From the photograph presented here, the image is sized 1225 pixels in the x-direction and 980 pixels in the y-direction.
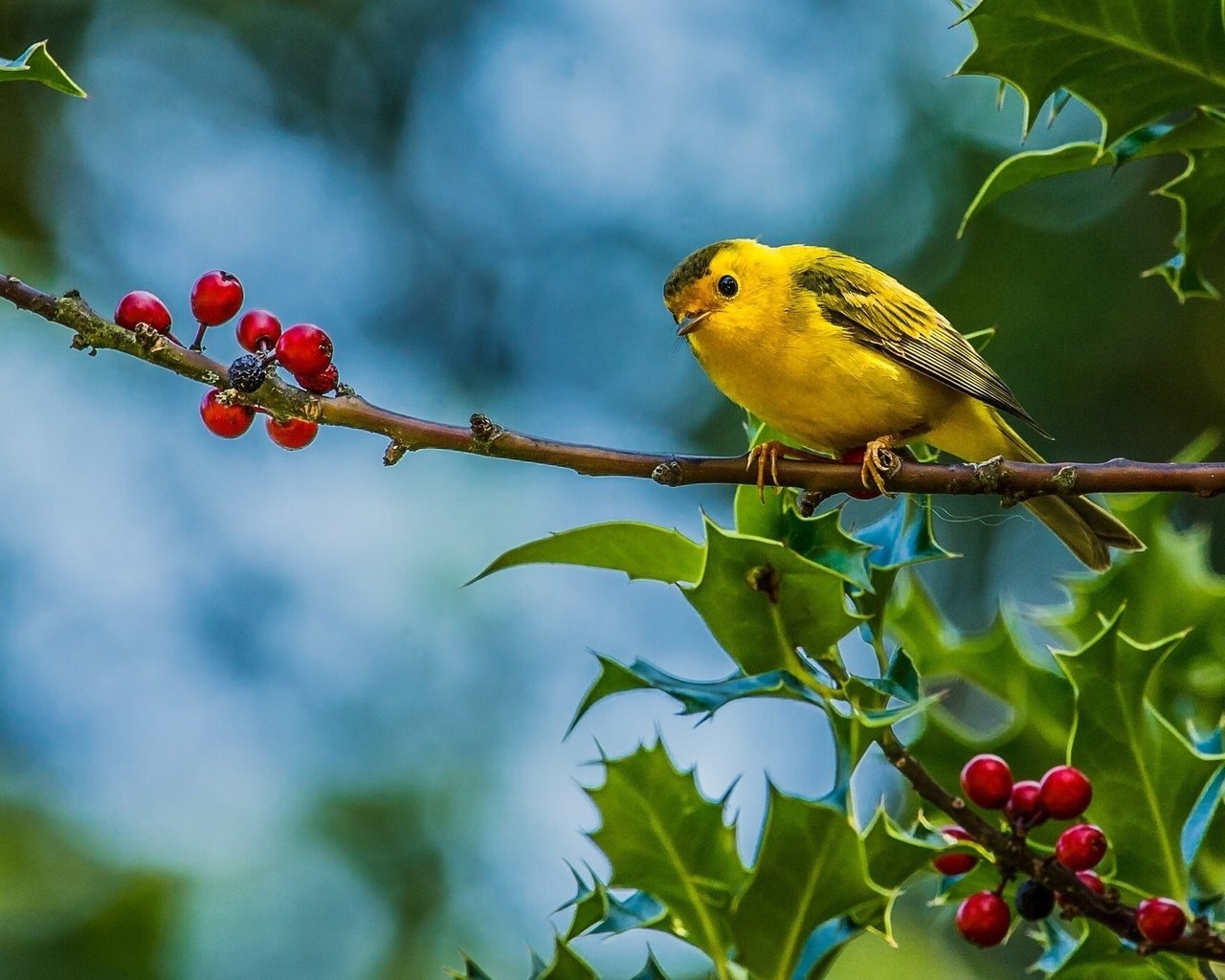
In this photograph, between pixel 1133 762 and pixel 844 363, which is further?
pixel 844 363

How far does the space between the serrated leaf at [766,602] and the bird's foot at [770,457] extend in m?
0.14

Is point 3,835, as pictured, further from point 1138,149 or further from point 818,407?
point 1138,149

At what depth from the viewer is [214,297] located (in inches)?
95.6

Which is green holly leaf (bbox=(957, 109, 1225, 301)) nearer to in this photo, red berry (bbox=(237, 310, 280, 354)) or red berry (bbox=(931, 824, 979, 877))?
red berry (bbox=(931, 824, 979, 877))

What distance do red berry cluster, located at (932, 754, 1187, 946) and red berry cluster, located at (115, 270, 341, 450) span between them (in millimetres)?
1454

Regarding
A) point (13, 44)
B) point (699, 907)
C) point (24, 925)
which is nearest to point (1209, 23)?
point (699, 907)

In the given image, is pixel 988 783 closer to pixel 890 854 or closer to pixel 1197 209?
pixel 890 854

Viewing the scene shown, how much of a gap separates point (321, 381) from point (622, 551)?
713mm

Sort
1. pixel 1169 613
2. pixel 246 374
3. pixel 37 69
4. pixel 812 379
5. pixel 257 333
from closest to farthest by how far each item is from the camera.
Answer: pixel 37 69 < pixel 246 374 < pixel 257 333 < pixel 1169 613 < pixel 812 379

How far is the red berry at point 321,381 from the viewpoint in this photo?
237cm

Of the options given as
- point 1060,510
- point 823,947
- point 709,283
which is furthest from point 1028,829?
point 709,283

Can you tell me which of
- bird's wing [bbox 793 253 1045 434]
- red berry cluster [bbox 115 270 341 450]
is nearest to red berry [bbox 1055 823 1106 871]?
red berry cluster [bbox 115 270 341 450]

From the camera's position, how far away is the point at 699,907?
2.70 m

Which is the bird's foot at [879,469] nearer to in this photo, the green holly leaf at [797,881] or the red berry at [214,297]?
the green holly leaf at [797,881]
